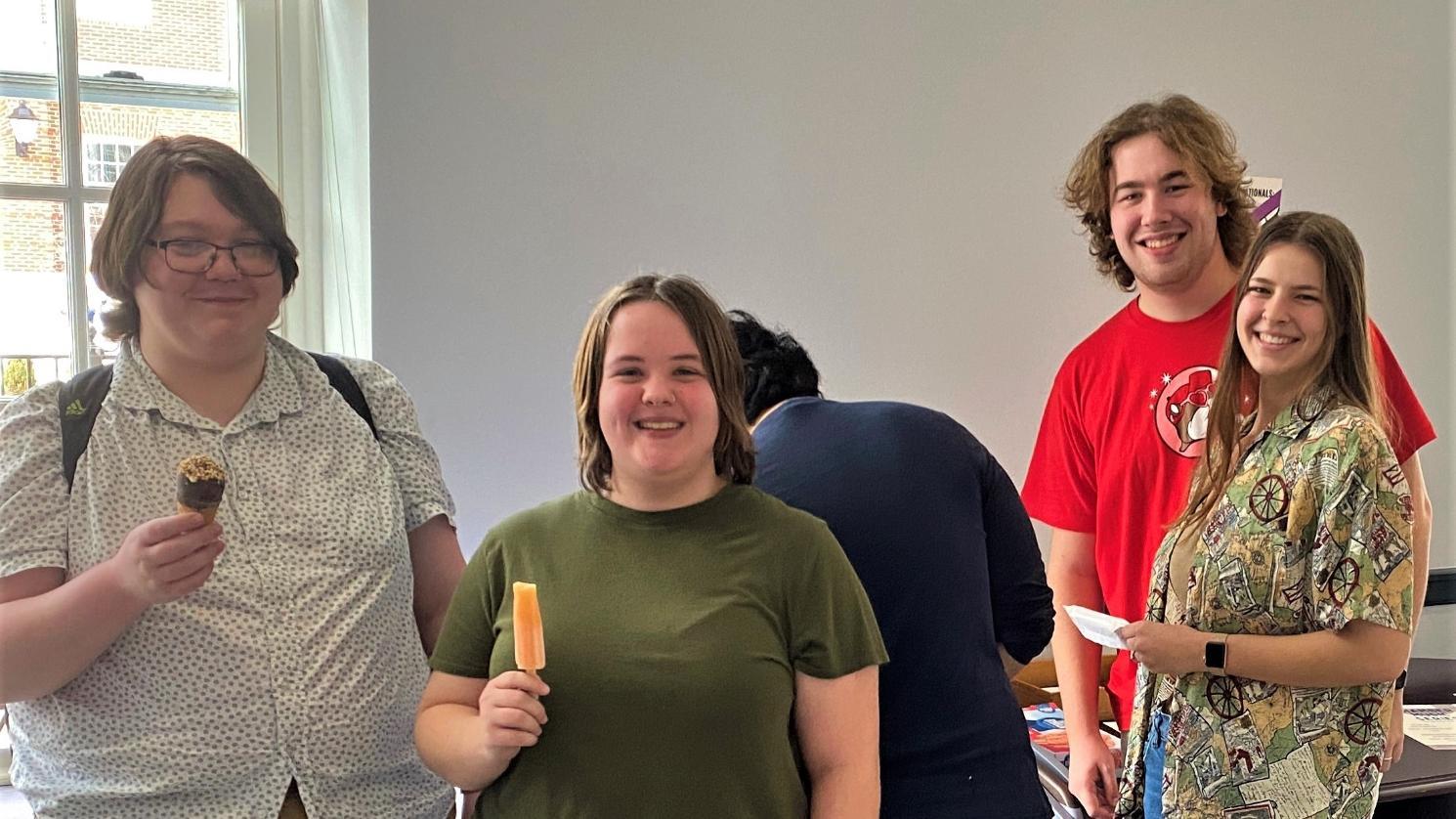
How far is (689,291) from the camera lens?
1205 mm

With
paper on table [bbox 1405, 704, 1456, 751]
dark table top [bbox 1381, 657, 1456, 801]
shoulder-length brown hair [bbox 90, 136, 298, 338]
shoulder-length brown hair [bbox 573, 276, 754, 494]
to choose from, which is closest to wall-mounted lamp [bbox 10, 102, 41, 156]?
shoulder-length brown hair [bbox 90, 136, 298, 338]

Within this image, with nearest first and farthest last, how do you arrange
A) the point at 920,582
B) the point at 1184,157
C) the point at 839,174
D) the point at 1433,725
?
the point at 920,582, the point at 1184,157, the point at 1433,725, the point at 839,174

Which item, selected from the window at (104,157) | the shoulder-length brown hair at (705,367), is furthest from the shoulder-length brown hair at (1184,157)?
the window at (104,157)

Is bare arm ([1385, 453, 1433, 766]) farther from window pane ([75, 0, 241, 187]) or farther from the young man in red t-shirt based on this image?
window pane ([75, 0, 241, 187])

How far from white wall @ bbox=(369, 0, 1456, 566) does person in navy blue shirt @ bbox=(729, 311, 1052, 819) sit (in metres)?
1.04

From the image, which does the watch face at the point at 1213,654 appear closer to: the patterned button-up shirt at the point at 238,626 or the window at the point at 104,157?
the patterned button-up shirt at the point at 238,626

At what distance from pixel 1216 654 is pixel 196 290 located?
1.41m

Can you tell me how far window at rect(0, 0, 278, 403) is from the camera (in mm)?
2053

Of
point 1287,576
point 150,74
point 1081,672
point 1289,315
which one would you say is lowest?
point 1081,672

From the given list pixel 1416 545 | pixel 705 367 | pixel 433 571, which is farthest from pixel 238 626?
pixel 1416 545

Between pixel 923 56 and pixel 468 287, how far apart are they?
124cm

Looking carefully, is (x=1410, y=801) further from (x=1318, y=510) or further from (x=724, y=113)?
(x=724, y=113)

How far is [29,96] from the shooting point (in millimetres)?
2055

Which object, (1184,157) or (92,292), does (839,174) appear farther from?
(92,292)
